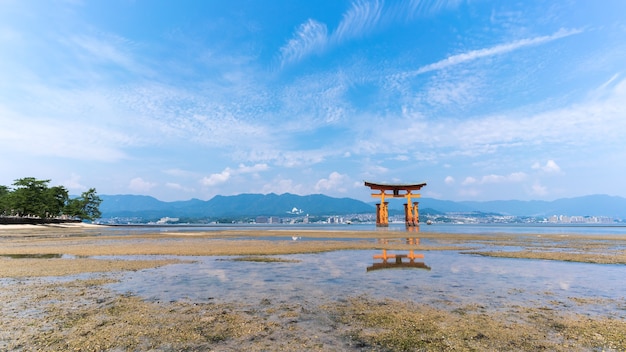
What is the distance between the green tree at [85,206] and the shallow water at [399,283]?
12436 cm

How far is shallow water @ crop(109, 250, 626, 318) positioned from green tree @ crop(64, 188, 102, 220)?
408 ft

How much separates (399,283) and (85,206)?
142105 mm

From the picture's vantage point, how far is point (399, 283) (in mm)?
11102

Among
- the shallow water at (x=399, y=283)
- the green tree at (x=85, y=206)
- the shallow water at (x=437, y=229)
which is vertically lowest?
the shallow water at (x=437, y=229)

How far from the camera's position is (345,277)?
12.2 metres

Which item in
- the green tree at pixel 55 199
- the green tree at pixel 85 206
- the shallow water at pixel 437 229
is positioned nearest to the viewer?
the shallow water at pixel 437 229

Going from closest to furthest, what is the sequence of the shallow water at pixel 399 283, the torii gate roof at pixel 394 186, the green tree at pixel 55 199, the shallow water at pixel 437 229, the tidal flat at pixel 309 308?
the tidal flat at pixel 309 308, the shallow water at pixel 399 283, the shallow water at pixel 437 229, the torii gate roof at pixel 394 186, the green tree at pixel 55 199

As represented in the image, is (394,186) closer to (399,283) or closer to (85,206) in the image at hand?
(399,283)

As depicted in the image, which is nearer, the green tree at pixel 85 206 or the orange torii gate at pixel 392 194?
the orange torii gate at pixel 392 194

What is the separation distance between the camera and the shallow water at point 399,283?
890 cm

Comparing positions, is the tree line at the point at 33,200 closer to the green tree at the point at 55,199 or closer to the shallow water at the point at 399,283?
the green tree at the point at 55,199

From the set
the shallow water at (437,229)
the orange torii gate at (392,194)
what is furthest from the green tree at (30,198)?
the orange torii gate at (392,194)

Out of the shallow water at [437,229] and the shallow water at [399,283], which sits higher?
the shallow water at [399,283]

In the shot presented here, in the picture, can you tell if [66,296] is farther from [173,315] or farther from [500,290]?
[500,290]
